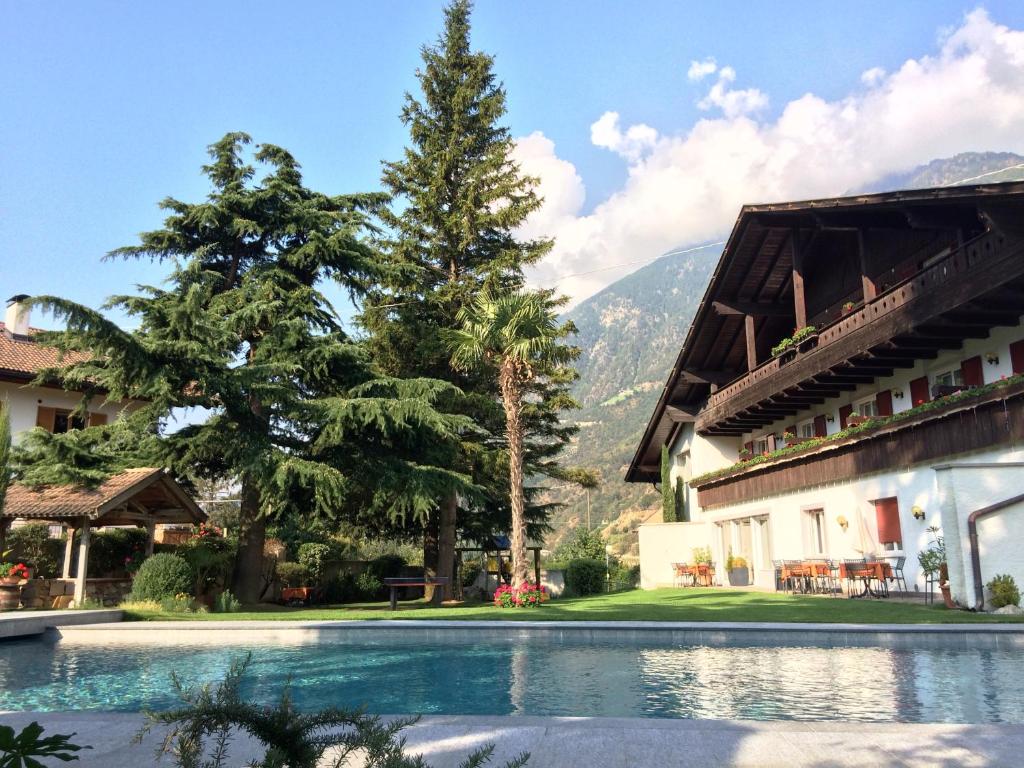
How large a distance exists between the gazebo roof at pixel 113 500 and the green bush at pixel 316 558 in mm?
5309

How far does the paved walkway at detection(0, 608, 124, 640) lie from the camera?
13359 mm

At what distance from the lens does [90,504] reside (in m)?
18.2

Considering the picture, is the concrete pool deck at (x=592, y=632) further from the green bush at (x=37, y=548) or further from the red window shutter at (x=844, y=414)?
the red window shutter at (x=844, y=414)


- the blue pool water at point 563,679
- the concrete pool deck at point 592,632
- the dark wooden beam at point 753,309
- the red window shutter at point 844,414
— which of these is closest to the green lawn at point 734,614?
the concrete pool deck at point 592,632

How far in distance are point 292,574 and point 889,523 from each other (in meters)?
18.4

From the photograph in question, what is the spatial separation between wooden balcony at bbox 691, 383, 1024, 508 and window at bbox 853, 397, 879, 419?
8.16 feet

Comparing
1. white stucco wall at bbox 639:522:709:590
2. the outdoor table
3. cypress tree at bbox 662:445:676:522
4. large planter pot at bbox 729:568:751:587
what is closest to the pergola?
the outdoor table

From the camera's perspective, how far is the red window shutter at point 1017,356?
16984 mm

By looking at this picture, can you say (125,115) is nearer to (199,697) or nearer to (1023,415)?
(199,697)

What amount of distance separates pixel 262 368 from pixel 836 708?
15.5m

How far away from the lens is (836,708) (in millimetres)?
7016

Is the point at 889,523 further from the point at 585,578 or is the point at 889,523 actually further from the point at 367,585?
the point at 367,585

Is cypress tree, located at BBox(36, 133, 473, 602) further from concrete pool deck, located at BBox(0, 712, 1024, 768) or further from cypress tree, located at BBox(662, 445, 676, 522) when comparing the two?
cypress tree, located at BBox(662, 445, 676, 522)

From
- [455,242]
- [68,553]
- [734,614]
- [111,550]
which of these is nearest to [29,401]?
[111,550]
